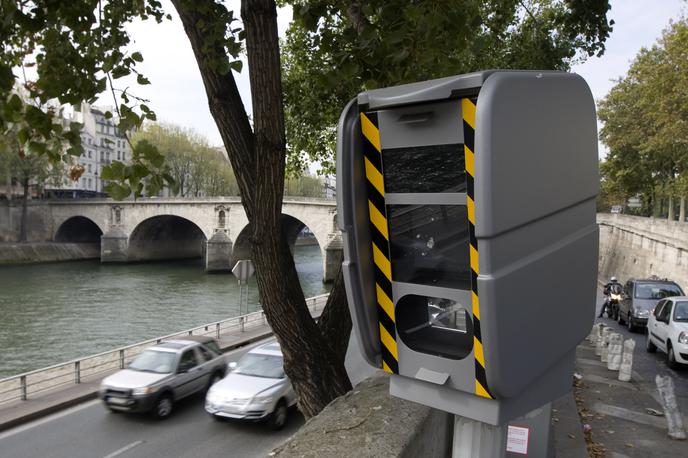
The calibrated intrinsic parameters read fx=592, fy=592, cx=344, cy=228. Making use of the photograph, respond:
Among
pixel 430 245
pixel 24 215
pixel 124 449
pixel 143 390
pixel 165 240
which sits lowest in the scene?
pixel 165 240

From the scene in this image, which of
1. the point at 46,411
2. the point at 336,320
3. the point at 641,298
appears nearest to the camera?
the point at 336,320

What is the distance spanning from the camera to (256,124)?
340cm

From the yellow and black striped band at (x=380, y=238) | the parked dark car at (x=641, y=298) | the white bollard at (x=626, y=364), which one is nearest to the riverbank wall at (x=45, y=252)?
the parked dark car at (x=641, y=298)

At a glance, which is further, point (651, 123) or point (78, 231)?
point (78, 231)

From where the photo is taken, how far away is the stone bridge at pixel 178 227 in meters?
46.1

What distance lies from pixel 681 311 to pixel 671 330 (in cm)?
59

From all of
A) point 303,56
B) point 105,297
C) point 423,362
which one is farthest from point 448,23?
point 105,297

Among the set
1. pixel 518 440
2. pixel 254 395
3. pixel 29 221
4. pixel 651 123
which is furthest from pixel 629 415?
pixel 29 221

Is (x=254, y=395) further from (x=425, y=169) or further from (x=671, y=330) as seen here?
(x=425, y=169)

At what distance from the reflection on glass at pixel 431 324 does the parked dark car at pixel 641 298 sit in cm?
1460

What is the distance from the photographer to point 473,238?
190cm

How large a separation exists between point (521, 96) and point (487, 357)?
0.82m

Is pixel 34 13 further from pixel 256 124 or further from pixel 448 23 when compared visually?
pixel 448 23

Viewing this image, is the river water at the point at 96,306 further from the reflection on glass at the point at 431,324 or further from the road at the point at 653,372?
the reflection on glass at the point at 431,324
